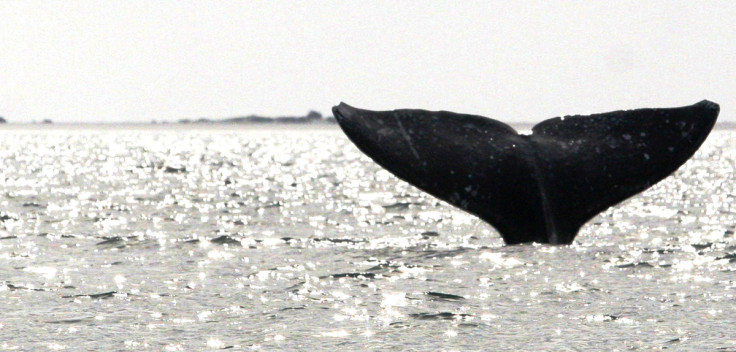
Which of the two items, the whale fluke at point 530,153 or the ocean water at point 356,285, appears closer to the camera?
the ocean water at point 356,285

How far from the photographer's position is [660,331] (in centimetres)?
803

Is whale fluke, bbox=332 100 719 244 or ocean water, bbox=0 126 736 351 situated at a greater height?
whale fluke, bbox=332 100 719 244

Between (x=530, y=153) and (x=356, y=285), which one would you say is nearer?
(x=356, y=285)

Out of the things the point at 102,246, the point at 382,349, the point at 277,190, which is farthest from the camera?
the point at 277,190

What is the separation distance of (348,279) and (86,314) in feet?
9.15

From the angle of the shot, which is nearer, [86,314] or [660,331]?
[660,331]

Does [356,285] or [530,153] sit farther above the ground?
[530,153]

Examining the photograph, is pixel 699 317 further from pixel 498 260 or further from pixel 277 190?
pixel 277 190

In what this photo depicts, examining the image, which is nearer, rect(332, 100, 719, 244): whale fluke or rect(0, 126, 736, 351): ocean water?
rect(0, 126, 736, 351): ocean water

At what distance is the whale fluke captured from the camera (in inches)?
451

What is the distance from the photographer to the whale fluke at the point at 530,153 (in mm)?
11445

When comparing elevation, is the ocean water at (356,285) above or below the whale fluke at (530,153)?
below

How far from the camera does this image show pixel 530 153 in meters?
11.7

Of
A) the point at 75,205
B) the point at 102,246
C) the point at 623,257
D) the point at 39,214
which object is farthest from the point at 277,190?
the point at 623,257
